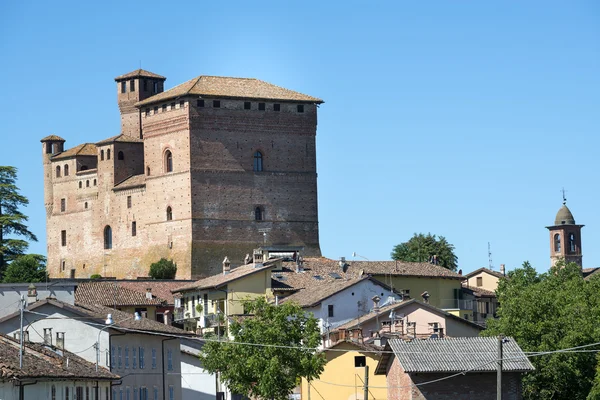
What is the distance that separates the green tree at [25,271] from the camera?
111000 mm

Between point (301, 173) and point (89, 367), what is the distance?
6671cm

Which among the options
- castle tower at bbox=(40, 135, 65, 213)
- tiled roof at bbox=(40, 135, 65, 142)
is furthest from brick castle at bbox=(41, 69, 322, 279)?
tiled roof at bbox=(40, 135, 65, 142)

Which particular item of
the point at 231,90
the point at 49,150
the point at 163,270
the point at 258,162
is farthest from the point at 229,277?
the point at 49,150

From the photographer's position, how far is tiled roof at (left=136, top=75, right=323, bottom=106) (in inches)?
4651

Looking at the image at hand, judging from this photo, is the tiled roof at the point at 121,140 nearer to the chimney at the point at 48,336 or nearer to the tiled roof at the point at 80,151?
the tiled roof at the point at 80,151

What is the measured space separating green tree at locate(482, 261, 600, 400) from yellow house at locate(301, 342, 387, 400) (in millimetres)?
5361

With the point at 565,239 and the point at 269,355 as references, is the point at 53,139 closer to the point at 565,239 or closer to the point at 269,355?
the point at 565,239

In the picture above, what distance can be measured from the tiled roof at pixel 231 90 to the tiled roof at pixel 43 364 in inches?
2503

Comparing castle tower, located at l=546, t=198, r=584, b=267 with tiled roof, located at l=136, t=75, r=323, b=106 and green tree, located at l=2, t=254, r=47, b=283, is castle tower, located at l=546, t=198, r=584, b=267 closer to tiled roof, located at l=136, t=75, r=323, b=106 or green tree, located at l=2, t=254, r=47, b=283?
tiled roof, located at l=136, t=75, r=323, b=106

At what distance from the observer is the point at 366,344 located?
63.3 m

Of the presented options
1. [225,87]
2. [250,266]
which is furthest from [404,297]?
[225,87]

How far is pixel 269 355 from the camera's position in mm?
60406

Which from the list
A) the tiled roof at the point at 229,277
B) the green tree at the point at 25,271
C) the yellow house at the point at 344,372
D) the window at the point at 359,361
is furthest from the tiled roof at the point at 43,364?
the green tree at the point at 25,271

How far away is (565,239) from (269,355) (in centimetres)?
7290
